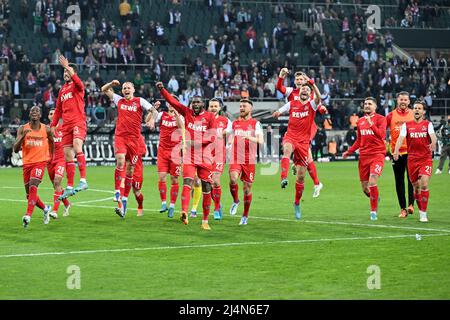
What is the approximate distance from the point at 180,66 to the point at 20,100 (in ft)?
30.3

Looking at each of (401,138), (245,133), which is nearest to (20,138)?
(245,133)

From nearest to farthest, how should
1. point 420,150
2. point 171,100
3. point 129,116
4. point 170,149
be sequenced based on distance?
point 171,100 → point 420,150 → point 129,116 → point 170,149

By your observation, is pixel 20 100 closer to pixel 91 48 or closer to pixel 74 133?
pixel 91 48

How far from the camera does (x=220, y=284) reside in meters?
12.3

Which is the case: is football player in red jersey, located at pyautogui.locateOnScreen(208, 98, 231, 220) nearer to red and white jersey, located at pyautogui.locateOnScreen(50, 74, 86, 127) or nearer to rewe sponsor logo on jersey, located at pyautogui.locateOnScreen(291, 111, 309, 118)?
rewe sponsor logo on jersey, located at pyautogui.locateOnScreen(291, 111, 309, 118)

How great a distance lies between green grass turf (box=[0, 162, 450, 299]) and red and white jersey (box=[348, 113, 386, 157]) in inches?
56.1

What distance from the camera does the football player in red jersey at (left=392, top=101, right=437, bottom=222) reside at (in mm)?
19812

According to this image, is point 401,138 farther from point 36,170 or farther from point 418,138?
point 36,170

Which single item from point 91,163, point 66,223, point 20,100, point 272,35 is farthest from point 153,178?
point 272,35

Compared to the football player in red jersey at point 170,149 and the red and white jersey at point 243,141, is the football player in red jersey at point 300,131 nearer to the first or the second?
the red and white jersey at point 243,141

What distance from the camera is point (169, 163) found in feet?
71.4

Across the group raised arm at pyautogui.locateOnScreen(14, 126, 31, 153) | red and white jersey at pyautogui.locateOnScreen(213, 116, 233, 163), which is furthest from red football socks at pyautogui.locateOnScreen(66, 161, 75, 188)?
red and white jersey at pyautogui.locateOnScreen(213, 116, 233, 163)

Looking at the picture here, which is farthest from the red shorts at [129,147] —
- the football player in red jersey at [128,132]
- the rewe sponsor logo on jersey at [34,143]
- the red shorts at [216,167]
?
the rewe sponsor logo on jersey at [34,143]

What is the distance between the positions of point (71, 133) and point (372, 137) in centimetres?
625
